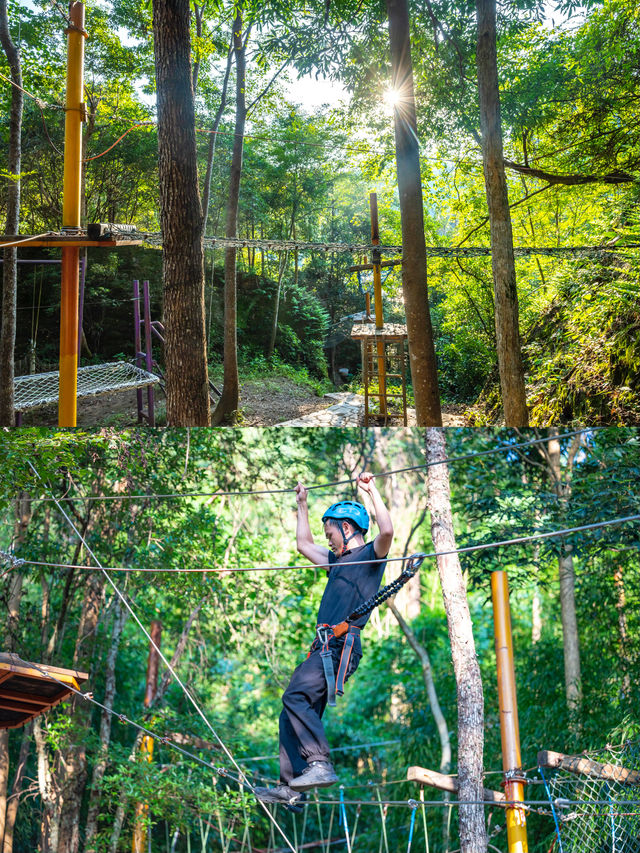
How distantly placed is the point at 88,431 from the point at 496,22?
3.00 metres

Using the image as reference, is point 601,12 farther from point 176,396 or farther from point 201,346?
point 176,396

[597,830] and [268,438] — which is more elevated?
[268,438]

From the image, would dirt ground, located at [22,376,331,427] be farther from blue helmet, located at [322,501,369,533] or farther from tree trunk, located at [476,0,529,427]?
tree trunk, located at [476,0,529,427]

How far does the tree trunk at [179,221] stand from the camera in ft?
11.4

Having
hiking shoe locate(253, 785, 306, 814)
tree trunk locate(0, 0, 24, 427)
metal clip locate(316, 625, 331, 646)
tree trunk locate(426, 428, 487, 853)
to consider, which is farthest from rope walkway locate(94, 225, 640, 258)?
hiking shoe locate(253, 785, 306, 814)

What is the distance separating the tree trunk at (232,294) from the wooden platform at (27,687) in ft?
4.37

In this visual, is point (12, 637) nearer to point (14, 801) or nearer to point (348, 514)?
point (14, 801)

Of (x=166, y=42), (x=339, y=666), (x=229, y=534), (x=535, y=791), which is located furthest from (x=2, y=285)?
(x=535, y=791)

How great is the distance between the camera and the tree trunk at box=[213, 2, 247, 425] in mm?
3666

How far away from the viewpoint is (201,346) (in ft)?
11.7

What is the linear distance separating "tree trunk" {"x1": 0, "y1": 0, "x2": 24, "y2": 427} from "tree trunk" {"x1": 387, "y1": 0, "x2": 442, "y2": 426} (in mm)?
1845

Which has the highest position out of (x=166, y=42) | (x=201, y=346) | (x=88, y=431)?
(x=166, y=42)

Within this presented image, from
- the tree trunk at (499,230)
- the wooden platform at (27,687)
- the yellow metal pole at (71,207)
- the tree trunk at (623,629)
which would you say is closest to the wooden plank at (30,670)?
the wooden platform at (27,687)

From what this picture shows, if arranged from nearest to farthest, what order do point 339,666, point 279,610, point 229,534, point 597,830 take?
point 339,666 < point 597,830 < point 229,534 < point 279,610
